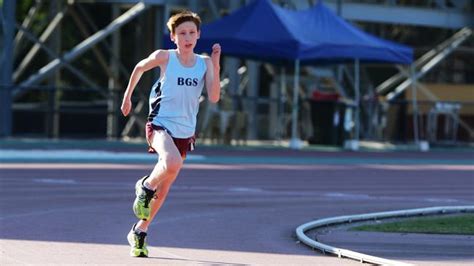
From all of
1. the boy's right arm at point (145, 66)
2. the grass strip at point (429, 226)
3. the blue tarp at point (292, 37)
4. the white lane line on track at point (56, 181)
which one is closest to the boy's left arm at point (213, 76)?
the boy's right arm at point (145, 66)

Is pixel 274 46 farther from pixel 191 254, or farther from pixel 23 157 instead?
pixel 191 254

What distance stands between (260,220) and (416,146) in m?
19.9

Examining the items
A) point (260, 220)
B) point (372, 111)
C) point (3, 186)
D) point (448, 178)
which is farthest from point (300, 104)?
point (260, 220)

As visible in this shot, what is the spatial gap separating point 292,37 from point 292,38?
7 cm

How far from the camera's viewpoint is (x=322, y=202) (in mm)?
15844

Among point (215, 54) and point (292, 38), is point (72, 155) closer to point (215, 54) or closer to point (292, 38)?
point (292, 38)

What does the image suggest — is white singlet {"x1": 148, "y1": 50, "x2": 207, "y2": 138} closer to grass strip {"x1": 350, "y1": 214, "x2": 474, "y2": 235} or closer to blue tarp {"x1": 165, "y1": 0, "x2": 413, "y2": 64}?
grass strip {"x1": 350, "y1": 214, "x2": 474, "y2": 235}

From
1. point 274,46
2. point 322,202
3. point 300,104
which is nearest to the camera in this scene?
point 322,202

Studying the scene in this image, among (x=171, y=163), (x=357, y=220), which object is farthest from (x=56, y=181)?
(x=171, y=163)

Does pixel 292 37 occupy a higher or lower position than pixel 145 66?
higher

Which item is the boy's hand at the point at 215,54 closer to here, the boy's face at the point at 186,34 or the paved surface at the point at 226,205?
the boy's face at the point at 186,34

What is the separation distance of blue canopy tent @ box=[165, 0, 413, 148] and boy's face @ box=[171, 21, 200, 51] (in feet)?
57.7

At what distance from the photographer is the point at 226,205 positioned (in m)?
15.1

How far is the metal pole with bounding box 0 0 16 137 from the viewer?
30.0 m
